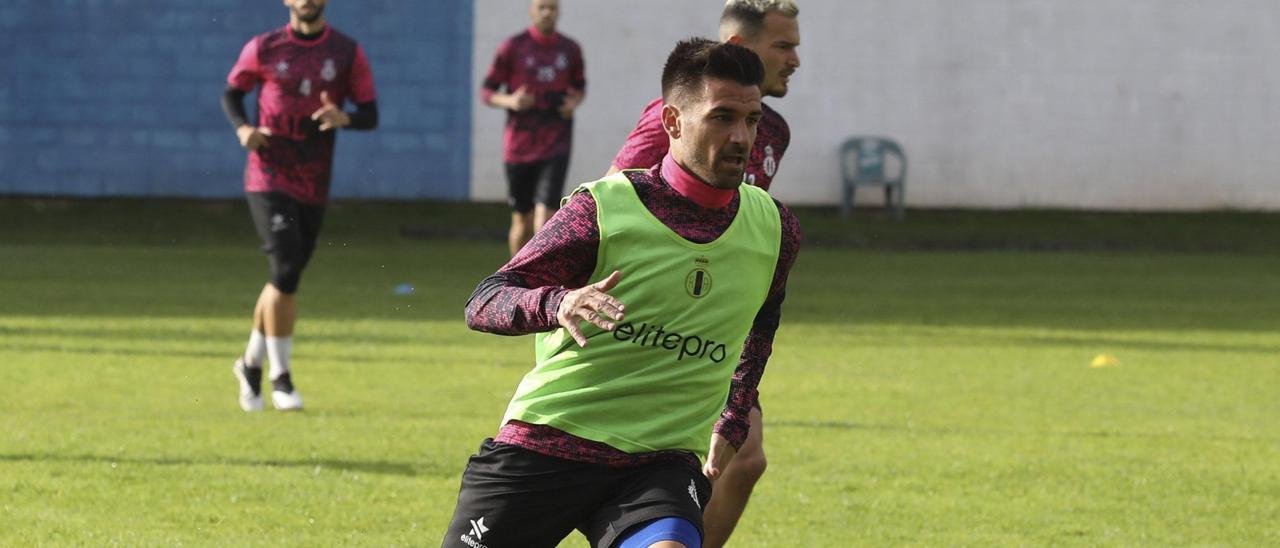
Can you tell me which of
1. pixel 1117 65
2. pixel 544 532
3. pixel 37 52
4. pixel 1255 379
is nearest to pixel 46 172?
pixel 37 52

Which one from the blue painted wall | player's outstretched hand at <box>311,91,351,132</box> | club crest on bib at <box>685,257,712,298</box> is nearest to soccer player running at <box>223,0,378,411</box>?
player's outstretched hand at <box>311,91,351,132</box>

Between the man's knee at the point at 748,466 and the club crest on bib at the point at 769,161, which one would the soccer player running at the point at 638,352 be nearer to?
the man's knee at the point at 748,466

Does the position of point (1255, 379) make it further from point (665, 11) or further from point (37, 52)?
point (37, 52)

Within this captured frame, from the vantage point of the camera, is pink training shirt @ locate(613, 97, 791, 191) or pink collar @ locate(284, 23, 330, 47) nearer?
pink training shirt @ locate(613, 97, 791, 191)

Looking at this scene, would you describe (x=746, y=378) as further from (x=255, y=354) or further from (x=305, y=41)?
(x=305, y=41)

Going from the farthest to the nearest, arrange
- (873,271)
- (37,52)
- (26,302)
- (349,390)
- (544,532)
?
1. (37,52)
2. (873,271)
3. (26,302)
4. (349,390)
5. (544,532)

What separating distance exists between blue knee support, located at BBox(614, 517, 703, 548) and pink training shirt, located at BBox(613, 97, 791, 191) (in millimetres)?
1249

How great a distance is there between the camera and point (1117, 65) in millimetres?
24922

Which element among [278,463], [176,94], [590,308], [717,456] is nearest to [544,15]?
[278,463]

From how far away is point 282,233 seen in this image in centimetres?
948

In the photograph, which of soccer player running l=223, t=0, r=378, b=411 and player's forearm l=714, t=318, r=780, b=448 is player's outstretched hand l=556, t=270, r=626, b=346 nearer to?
player's forearm l=714, t=318, r=780, b=448

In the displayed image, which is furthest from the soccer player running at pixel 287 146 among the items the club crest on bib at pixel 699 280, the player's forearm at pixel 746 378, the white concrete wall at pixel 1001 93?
the white concrete wall at pixel 1001 93

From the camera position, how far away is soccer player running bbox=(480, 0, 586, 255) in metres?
15.5

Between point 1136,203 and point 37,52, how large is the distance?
14222mm
